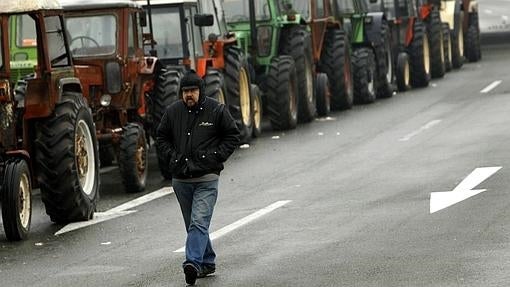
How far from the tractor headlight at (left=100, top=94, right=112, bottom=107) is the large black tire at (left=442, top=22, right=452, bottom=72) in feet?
74.0

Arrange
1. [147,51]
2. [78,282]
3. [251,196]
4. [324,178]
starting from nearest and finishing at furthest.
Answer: [78,282], [251,196], [324,178], [147,51]

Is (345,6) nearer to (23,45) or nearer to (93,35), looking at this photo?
(93,35)

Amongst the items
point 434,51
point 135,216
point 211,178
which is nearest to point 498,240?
point 211,178

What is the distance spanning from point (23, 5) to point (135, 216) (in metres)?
2.52

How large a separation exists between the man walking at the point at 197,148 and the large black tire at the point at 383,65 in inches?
872

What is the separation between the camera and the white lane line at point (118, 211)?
1762cm

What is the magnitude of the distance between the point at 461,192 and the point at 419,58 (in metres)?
21.0

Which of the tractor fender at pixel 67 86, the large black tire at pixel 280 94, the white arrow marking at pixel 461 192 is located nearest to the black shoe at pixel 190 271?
the white arrow marking at pixel 461 192

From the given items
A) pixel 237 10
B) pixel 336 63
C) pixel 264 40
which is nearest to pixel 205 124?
pixel 237 10

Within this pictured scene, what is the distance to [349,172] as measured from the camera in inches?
843

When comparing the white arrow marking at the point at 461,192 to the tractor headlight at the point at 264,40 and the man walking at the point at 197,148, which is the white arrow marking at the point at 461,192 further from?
the tractor headlight at the point at 264,40

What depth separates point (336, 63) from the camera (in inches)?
1281

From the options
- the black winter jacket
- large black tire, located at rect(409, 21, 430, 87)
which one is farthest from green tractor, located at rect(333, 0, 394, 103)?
the black winter jacket

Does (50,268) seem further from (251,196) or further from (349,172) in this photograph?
(349,172)
